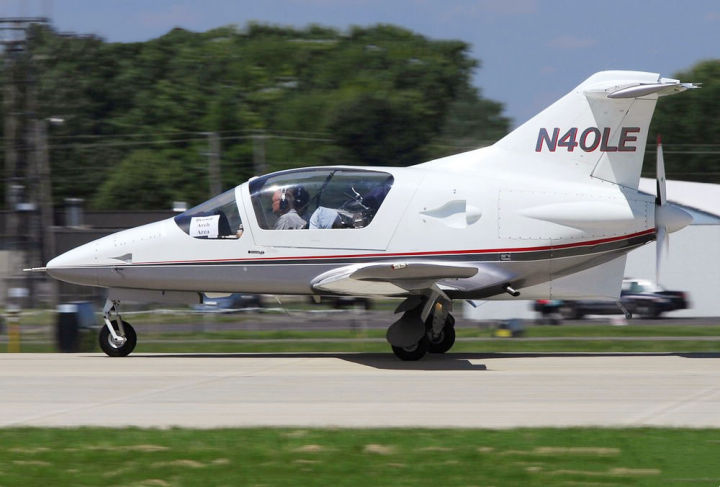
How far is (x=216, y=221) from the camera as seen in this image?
1504cm

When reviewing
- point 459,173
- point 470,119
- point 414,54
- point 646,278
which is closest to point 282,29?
point 414,54

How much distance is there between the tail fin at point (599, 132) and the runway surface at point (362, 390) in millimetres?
2890

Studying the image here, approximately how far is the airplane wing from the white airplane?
38mm

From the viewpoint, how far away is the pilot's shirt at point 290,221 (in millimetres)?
14742

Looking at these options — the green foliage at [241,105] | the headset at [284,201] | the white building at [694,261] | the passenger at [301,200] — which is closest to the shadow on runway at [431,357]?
the passenger at [301,200]

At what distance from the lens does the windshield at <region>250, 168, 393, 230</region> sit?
14672 millimetres

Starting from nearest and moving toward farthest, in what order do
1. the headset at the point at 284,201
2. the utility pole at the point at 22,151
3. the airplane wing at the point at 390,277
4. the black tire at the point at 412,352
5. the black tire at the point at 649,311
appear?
the airplane wing at the point at 390,277
the black tire at the point at 412,352
the headset at the point at 284,201
the utility pole at the point at 22,151
the black tire at the point at 649,311

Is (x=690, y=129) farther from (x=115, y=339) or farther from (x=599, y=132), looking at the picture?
(x=115, y=339)

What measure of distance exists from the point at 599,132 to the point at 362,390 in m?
5.88

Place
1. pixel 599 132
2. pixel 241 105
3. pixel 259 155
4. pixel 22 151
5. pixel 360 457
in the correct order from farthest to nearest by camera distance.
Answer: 1. pixel 241 105
2. pixel 259 155
3. pixel 22 151
4. pixel 599 132
5. pixel 360 457

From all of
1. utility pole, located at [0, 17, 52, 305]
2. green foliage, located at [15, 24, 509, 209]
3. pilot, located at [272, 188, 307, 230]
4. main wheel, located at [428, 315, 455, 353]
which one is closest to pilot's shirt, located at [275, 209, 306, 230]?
pilot, located at [272, 188, 307, 230]

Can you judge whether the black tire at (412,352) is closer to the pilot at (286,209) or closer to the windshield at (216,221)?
the pilot at (286,209)

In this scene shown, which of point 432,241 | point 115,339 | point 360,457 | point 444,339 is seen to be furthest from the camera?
point 444,339

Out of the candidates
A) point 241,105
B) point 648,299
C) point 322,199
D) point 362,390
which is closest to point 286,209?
point 322,199
